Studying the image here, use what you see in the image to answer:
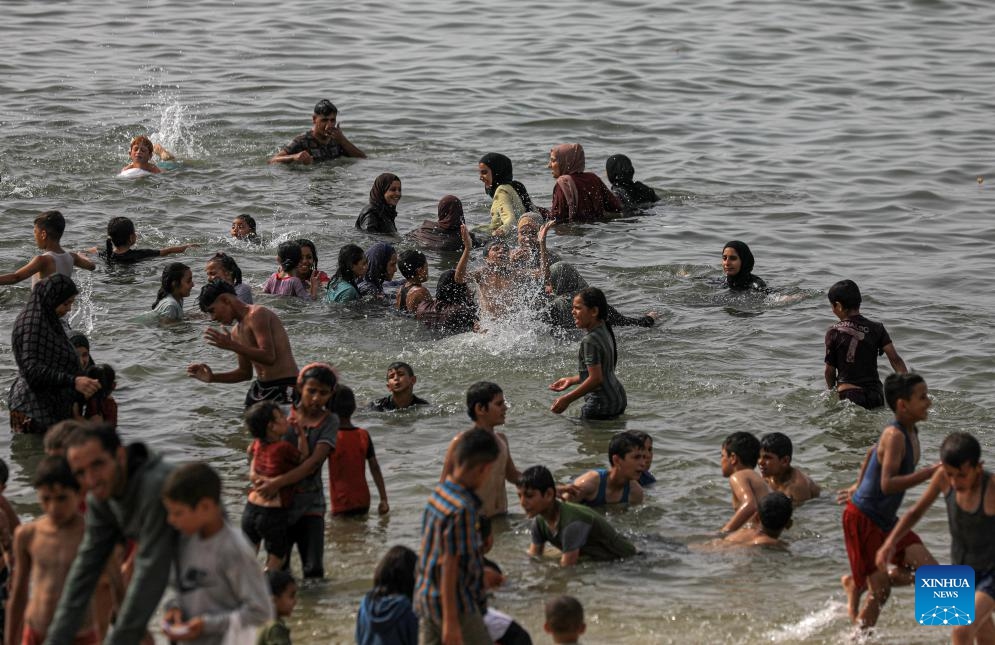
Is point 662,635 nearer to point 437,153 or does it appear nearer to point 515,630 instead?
point 515,630

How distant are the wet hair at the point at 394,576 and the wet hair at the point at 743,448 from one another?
2.90 meters

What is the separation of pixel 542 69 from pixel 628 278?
404 inches

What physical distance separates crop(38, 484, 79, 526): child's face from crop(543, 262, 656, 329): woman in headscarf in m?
7.05

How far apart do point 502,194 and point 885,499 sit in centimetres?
789

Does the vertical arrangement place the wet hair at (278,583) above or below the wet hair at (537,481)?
below

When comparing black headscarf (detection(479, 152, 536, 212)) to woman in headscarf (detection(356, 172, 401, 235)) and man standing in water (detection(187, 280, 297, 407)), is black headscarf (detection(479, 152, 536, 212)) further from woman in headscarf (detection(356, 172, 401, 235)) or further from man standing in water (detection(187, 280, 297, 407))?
man standing in water (detection(187, 280, 297, 407))

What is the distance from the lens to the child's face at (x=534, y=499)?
25.0 ft

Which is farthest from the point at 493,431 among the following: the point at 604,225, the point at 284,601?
the point at 604,225

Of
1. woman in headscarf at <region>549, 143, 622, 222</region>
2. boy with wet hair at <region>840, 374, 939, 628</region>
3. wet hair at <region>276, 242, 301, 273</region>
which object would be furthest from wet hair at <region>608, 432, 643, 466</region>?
woman in headscarf at <region>549, 143, 622, 222</region>

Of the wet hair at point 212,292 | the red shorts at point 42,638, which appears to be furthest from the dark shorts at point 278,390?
the red shorts at point 42,638

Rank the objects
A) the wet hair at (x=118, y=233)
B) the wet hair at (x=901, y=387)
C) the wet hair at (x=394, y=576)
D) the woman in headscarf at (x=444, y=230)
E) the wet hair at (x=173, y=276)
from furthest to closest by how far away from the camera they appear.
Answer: the woman in headscarf at (x=444, y=230) < the wet hair at (x=118, y=233) < the wet hair at (x=173, y=276) < the wet hair at (x=901, y=387) < the wet hair at (x=394, y=576)

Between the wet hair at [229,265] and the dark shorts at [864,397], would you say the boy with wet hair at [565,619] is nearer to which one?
the dark shorts at [864,397]

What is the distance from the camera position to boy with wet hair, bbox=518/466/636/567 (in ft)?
25.0

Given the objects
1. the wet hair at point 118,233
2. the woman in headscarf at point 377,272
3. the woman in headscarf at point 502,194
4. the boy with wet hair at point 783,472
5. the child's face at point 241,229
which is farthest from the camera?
the child's face at point 241,229
